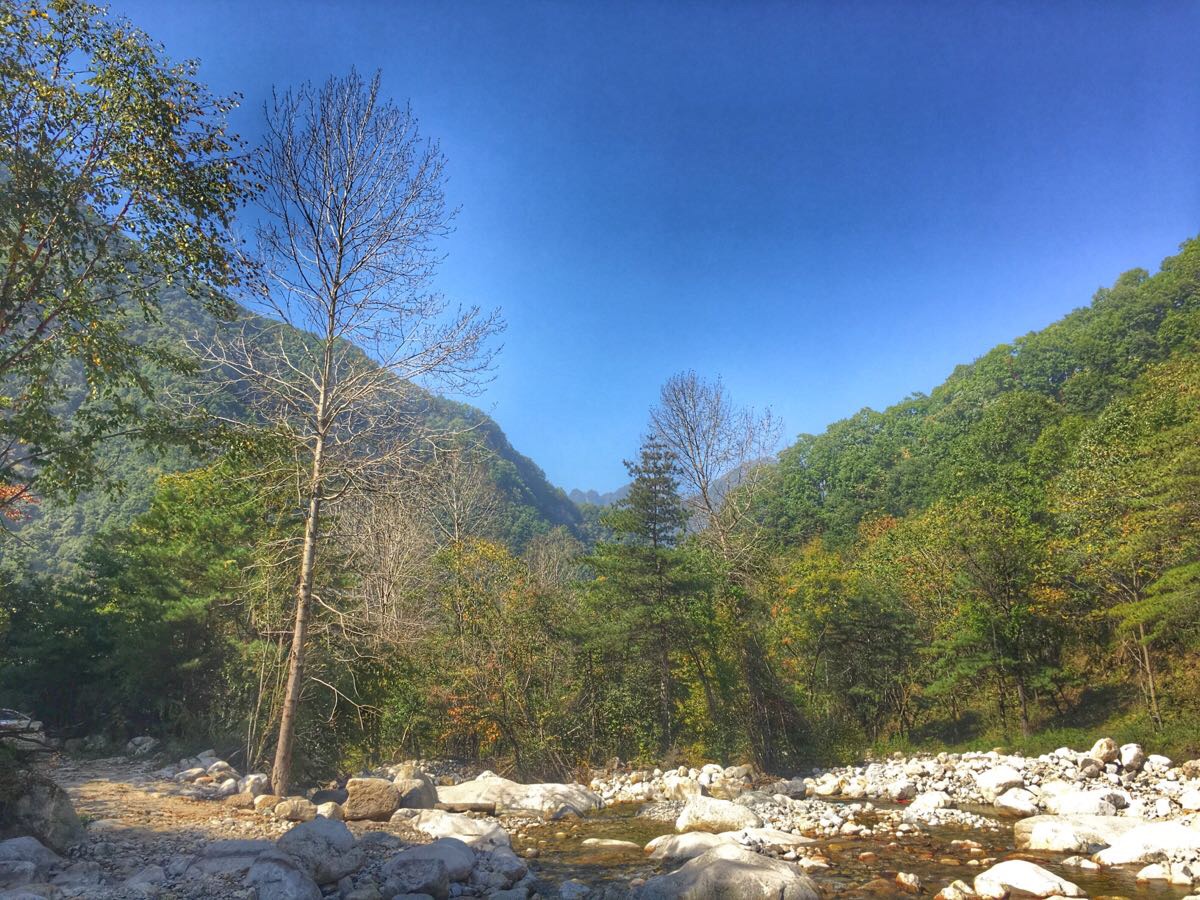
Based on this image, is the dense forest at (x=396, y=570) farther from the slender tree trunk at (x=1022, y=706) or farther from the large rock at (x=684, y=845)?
the large rock at (x=684, y=845)

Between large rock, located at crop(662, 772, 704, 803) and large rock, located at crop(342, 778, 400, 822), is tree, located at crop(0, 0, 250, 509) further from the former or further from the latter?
large rock, located at crop(662, 772, 704, 803)

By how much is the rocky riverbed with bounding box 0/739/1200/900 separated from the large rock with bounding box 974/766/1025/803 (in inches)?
1.5

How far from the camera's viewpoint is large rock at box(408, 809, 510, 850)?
9.81m

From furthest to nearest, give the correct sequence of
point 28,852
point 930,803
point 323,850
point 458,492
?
1. point 458,492
2. point 930,803
3. point 323,850
4. point 28,852

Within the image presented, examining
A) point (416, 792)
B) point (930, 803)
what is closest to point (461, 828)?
point (416, 792)

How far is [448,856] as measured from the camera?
26.8 feet

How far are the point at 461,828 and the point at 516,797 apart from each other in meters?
3.61

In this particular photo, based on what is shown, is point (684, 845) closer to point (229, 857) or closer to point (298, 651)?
point (229, 857)

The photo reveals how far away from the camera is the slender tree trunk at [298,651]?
32.0ft

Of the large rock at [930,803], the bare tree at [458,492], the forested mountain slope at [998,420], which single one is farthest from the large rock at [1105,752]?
the forested mountain slope at [998,420]

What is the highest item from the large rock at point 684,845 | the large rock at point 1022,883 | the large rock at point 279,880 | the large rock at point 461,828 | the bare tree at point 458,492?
the bare tree at point 458,492

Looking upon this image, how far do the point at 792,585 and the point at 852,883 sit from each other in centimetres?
1459

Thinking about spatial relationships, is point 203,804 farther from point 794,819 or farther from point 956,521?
point 956,521

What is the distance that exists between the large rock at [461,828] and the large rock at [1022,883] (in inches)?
250
